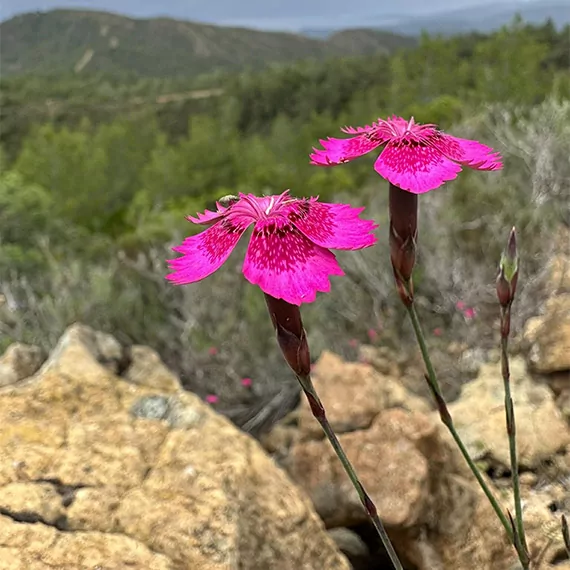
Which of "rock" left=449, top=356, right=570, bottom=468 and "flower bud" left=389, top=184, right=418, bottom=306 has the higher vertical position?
"flower bud" left=389, top=184, right=418, bottom=306

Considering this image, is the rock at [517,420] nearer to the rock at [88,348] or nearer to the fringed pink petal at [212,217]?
the rock at [88,348]

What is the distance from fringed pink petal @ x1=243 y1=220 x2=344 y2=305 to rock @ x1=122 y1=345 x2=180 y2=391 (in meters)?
1.92

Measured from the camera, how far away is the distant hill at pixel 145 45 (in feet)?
263

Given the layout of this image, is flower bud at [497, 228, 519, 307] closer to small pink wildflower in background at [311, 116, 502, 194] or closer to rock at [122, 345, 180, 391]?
small pink wildflower in background at [311, 116, 502, 194]

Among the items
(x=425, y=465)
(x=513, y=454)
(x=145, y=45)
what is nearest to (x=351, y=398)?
(x=425, y=465)

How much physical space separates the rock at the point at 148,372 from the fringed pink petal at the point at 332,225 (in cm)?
191

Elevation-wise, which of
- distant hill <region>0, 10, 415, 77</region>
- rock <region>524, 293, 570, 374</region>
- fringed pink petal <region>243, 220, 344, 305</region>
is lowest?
rock <region>524, 293, 570, 374</region>

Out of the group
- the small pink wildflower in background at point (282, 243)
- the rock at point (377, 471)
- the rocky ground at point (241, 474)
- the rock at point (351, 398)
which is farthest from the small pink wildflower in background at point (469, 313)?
the small pink wildflower in background at point (282, 243)

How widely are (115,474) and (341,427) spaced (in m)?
1.34

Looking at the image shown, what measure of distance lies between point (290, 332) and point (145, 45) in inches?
4753

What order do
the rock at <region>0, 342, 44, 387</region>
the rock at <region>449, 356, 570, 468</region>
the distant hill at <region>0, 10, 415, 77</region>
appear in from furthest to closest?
the distant hill at <region>0, 10, 415, 77</region> → the rock at <region>0, 342, 44, 387</region> → the rock at <region>449, 356, 570, 468</region>

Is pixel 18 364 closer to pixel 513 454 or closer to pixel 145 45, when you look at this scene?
pixel 513 454

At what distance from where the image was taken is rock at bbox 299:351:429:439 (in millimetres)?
3221

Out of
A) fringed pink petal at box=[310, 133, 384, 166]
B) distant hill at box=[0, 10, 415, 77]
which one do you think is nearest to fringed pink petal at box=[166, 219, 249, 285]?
fringed pink petal at box=[310, 133, 384, 166]
